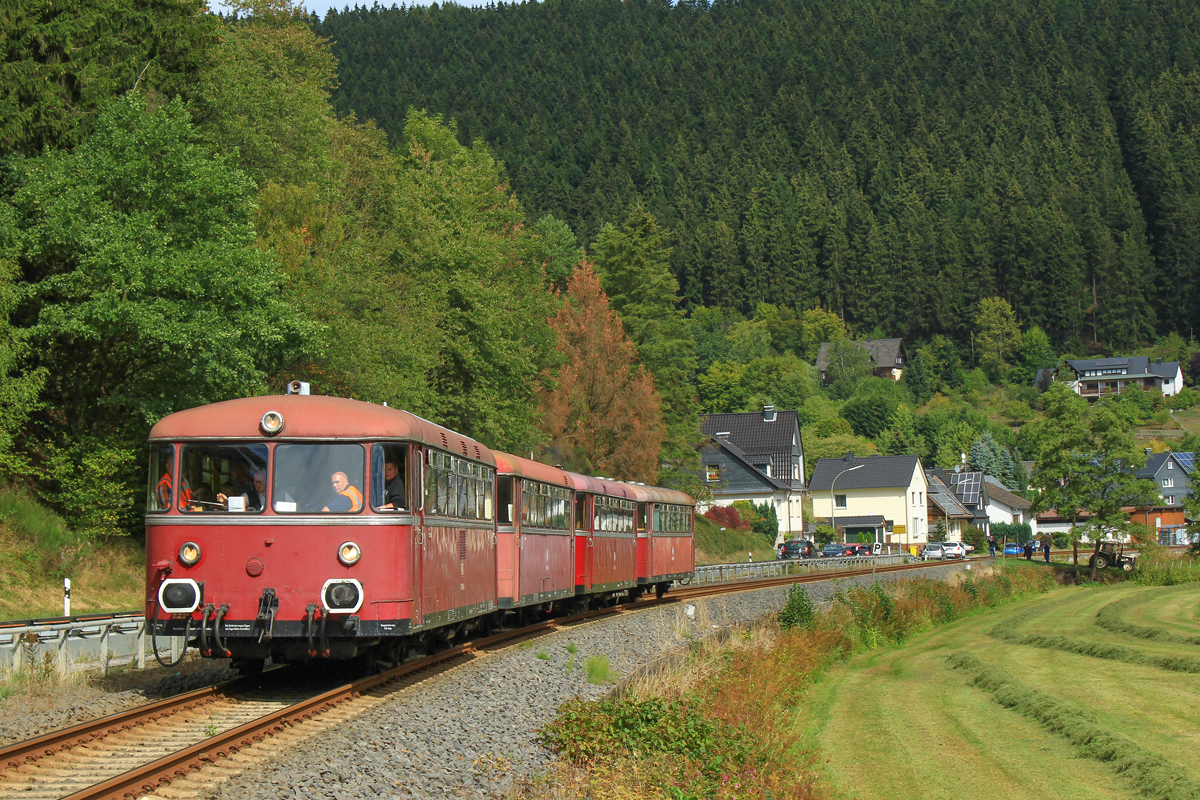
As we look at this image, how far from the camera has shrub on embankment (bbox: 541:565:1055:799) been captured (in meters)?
10.9

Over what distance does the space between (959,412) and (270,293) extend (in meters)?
144

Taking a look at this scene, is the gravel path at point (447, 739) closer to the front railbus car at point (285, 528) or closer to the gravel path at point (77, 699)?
the front railbus car at point (285, 528)

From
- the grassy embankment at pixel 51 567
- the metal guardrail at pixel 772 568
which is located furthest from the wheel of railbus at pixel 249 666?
the metal guardrail at pixel 772 568

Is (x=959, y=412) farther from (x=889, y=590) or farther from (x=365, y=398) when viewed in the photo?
(x=365, y=398)

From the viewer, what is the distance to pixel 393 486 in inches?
525

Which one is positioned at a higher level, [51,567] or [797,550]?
[51,567]

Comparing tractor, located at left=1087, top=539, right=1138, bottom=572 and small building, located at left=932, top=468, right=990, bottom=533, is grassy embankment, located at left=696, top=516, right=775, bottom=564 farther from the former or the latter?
small building, located at left=932, top=468, right=990, bottom=533

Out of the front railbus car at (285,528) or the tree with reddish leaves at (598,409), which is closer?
the front railbus car at (285,528)

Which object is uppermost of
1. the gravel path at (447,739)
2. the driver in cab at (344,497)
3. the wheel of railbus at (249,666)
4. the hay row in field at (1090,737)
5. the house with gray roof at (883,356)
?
the house with gray roof at (883,356)

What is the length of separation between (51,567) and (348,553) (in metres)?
14.8

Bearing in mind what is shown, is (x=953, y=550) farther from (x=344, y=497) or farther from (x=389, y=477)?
(x=344, y=497)

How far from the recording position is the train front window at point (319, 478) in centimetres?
1300

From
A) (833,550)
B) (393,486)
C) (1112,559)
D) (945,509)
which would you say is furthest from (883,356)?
(393,486)

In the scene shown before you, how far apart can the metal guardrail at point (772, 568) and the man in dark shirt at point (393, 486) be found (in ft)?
96.1
